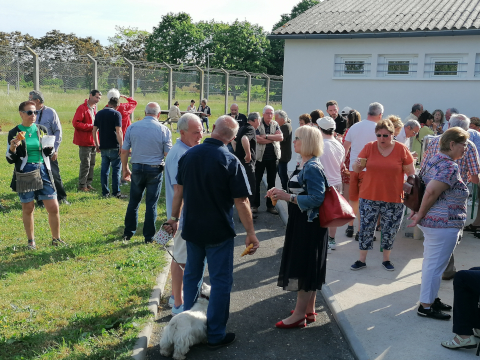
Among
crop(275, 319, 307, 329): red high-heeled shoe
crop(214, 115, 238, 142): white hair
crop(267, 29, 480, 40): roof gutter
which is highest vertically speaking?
crop(267, 29, 480, 40): roof gutter

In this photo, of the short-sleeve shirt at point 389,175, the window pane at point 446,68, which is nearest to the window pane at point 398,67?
the window pane at point 446,68

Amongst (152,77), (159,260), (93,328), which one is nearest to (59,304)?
(93,328)

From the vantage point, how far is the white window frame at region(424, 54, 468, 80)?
12.9 metres

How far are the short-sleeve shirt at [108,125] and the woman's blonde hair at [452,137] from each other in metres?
6.84

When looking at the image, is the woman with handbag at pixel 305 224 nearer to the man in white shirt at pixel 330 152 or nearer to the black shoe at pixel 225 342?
the black shoe at pixel 225 342

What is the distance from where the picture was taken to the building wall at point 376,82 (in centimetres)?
1284

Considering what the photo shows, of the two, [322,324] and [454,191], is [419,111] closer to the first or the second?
[454,191]

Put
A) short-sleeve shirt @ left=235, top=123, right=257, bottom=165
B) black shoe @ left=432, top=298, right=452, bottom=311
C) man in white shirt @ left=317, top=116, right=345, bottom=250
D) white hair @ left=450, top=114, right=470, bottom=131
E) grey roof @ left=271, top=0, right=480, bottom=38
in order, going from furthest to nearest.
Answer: grey roof @ left=271, top=0, right=480, bottom=38 < short-sleeve shirt @ left=235, top=123, right=257, bottom=165 < man in white shirt @ left=317, top=116, right=345, bottom=250 < white hair @ left=450, top=114, right=470, bottom=131 < black shoe @ left=432, top=298, right=452, bottom=311

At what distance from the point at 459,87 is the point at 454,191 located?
9591mm

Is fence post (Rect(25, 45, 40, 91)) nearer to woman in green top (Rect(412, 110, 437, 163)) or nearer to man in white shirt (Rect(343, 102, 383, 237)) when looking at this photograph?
man in white shirt (Rect(343, 102, 383, 237))

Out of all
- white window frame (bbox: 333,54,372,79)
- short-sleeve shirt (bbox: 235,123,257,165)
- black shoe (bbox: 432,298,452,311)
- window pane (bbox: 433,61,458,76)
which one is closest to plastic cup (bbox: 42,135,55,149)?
short-sleeve shirt (bbox: 235,123,257,165)

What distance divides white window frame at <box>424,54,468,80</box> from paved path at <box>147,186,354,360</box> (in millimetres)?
9343

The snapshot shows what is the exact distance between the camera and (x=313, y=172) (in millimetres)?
4367

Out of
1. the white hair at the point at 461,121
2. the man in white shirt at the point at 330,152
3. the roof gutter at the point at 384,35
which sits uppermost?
the roof gutter at the point at 384,35
